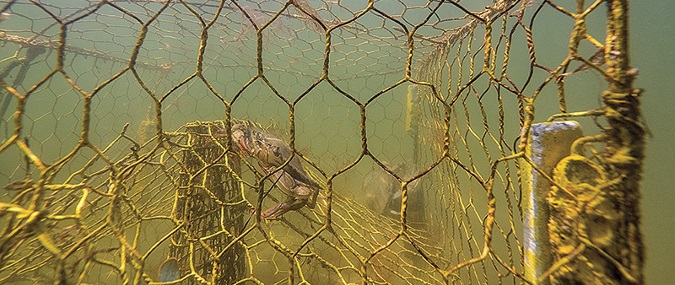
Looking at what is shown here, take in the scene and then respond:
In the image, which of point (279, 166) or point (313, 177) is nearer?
point (279, 166)

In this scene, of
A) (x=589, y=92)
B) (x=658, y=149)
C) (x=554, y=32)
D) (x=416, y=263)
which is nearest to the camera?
(x=416, y=263)

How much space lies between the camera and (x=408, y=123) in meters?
3.39

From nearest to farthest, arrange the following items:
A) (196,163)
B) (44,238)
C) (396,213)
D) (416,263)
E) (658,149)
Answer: (44,238)
(196,163)
(416,263)
(396,213)
(658,149)

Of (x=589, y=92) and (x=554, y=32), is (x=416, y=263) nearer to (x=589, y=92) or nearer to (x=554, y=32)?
(x=589, y=92)

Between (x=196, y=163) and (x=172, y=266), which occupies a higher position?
(x=196, y=163)

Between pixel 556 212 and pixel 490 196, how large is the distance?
0.10 m

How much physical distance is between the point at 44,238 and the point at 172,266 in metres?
0.84

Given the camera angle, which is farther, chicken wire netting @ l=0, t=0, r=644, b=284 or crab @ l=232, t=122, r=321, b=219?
crab @ l=232, t=122, r=321, b=219

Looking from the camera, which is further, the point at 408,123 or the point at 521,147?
the point at 408,123

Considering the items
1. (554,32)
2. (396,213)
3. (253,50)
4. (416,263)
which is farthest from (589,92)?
(253,50)

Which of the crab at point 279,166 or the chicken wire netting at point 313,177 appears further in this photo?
the crab at point 279,166

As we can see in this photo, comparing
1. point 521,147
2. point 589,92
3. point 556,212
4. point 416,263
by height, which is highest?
point 589,92

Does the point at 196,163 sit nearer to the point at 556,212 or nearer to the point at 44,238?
the point at 44,238

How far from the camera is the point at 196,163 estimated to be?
1.39 metres
